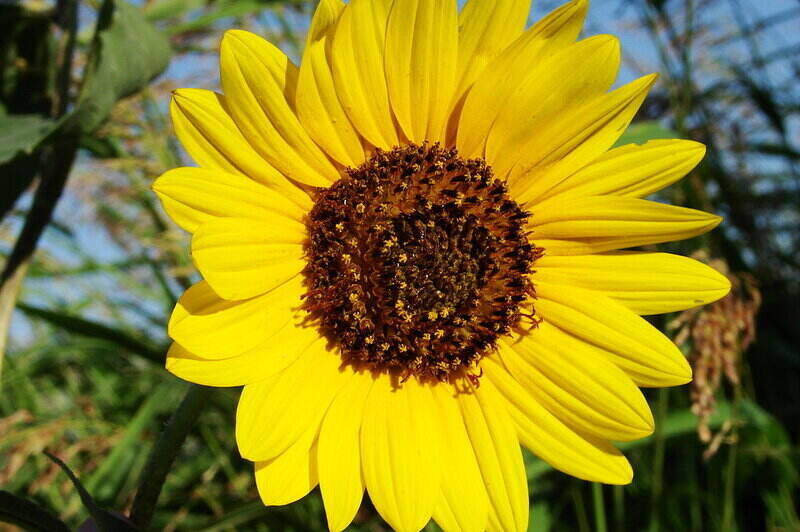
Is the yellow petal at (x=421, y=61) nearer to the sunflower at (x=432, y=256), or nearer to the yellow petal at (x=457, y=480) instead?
the sunflower at (x=432, y=256)

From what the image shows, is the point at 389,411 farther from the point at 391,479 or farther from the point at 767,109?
the point at 767,109

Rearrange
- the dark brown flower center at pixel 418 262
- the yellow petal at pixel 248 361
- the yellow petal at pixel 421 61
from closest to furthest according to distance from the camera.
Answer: the yellow petal at pixel 248 361 → the yellow petal at pixel 421 61 → the dark brown flower center at pixel 418 262

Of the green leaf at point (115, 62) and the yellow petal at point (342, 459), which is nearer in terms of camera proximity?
the yellow petal at point (342, 459)

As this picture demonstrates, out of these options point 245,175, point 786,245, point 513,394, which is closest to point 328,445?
point 513,394

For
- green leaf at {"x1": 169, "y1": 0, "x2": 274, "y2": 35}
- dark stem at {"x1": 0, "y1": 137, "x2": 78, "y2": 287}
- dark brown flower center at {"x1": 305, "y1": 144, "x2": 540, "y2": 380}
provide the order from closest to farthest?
dark brown flower center at {"x1": 305, "y1": 144, "x2": 540, "y2": 380}, dark stem at {"x1": 0, "y1": 137, "x2": 78, "y2": 287}, green leaf at {"x1": 169, "y1": 0, "x2": 274, "y2": 35}

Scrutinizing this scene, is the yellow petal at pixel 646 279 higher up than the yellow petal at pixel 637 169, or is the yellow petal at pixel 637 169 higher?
the yellow petal at pixel 637 169

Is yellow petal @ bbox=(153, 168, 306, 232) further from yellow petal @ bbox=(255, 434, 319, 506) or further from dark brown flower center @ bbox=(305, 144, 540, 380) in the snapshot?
yellow petal @ bbox=(255, 434, 319, 506)

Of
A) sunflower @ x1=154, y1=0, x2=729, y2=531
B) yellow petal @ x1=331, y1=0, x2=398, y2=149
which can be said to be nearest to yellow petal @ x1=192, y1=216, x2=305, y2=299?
sunflower @ x1=154, y1=0, x2=729, y2=531

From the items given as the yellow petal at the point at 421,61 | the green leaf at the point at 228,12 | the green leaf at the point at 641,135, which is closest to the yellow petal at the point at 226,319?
the yellow petal at the point at 421,61
